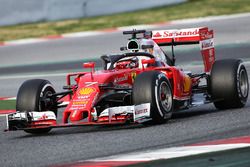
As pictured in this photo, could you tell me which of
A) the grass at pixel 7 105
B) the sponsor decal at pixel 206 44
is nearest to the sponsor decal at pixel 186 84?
the sponsor decal at pixel 206 44

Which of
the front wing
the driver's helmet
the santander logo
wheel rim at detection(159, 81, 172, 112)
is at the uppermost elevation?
the santander logo

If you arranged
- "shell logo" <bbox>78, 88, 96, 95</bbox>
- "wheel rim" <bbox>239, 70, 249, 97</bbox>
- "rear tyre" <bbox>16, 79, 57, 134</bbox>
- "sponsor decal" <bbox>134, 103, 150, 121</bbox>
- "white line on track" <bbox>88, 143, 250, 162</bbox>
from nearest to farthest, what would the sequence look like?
1. "white line on track" <bbox>88, 143, 250, 162</bbox>
2. "sponsor decal" <bbox>134, 103, 150, 121</bbox>
3. "shell logo" <bbox>78, 88, 96, 95</bbox>
4. "rear tyre" <bbox>16, 79, 57, 134</bbox>
5. "wheel rim" <bbox>239, 70, 249, 97</bbox>

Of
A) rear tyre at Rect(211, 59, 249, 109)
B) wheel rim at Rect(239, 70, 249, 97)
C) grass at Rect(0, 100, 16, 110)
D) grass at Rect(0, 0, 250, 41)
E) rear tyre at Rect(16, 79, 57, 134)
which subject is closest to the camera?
rear tyre at Rect(16, 79, 57, 134)

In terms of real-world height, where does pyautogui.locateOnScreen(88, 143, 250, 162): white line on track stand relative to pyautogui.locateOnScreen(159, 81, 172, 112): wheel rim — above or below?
below


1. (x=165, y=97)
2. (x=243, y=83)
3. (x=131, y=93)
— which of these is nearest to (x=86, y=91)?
(x=131, y=93)

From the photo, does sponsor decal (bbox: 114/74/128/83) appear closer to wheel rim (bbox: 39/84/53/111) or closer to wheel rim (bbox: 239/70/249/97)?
wheel rim (bbox: 39/84/53/111)

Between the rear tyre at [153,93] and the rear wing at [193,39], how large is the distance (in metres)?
1.90

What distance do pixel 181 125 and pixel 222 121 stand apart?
455 mm

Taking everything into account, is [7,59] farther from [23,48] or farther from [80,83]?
[80,83]

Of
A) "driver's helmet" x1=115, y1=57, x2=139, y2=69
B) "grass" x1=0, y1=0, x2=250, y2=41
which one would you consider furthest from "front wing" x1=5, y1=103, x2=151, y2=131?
"grass" x1=0, y1=0, x2=250, y2=41

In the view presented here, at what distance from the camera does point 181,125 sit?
32.0 ft

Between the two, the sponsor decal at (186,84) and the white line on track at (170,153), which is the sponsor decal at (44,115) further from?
the white line on track at (170,153)

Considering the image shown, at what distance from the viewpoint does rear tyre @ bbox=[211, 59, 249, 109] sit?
10664 mm

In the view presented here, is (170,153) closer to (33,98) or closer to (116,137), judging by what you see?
(116,137)
